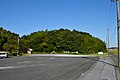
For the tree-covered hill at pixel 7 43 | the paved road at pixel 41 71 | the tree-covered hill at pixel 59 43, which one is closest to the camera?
the paved road at pixel 41 71

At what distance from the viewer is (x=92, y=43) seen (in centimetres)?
14450

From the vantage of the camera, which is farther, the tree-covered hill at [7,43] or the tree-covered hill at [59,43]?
the tree-covered hill at [59,43]

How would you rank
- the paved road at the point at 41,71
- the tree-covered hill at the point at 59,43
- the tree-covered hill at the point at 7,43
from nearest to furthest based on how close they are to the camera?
the paved road at the point at 41,71
the tree-covered hill at the point at 7,43
the tree-covered hill at the point at 59,43

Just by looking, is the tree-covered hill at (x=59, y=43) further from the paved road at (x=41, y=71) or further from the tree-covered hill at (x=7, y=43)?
the paved road at (x=41, y=71)

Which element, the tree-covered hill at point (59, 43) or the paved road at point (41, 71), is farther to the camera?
the tree-covered hill at point (59, 43)

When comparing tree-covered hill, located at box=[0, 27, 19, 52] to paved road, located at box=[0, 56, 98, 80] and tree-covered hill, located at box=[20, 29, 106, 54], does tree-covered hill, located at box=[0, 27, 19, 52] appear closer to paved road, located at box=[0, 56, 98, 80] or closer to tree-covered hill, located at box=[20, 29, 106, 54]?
tree-covered hill, located at box=[20, 29, 106, 54]

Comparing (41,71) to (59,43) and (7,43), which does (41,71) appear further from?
(59,43)

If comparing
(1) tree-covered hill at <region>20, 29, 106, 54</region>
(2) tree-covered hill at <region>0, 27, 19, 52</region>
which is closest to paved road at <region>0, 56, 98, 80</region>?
(2) tree-covered hill at <region>0, 27, 19, 52</region>

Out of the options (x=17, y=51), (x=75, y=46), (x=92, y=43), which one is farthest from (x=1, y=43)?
(x=92, y=43)

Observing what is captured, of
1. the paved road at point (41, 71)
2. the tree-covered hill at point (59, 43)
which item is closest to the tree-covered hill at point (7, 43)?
the tree-covered hill at point (59, 43)

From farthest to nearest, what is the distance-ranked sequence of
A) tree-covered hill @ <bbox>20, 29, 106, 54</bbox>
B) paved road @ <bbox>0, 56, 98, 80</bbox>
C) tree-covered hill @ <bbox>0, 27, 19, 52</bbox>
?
1. tree-covered hill @ <bbox>20, 29, 106, 54</bbox>
2. tree-covered hill @ <bbox>0, 27, 19, 52</bbox>
3. paved road @ <bbox>0, 56, 98, 80</bbox>

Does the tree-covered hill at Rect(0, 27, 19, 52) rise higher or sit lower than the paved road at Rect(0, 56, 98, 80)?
higher

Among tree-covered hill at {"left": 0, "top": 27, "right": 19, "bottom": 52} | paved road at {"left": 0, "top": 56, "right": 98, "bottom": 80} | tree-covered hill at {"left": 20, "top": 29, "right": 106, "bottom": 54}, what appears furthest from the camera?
tree-covered hill at {"left": 20, "top": 29, "right": 106, "bottom": 54}

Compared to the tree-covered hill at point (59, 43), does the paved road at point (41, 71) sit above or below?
below
